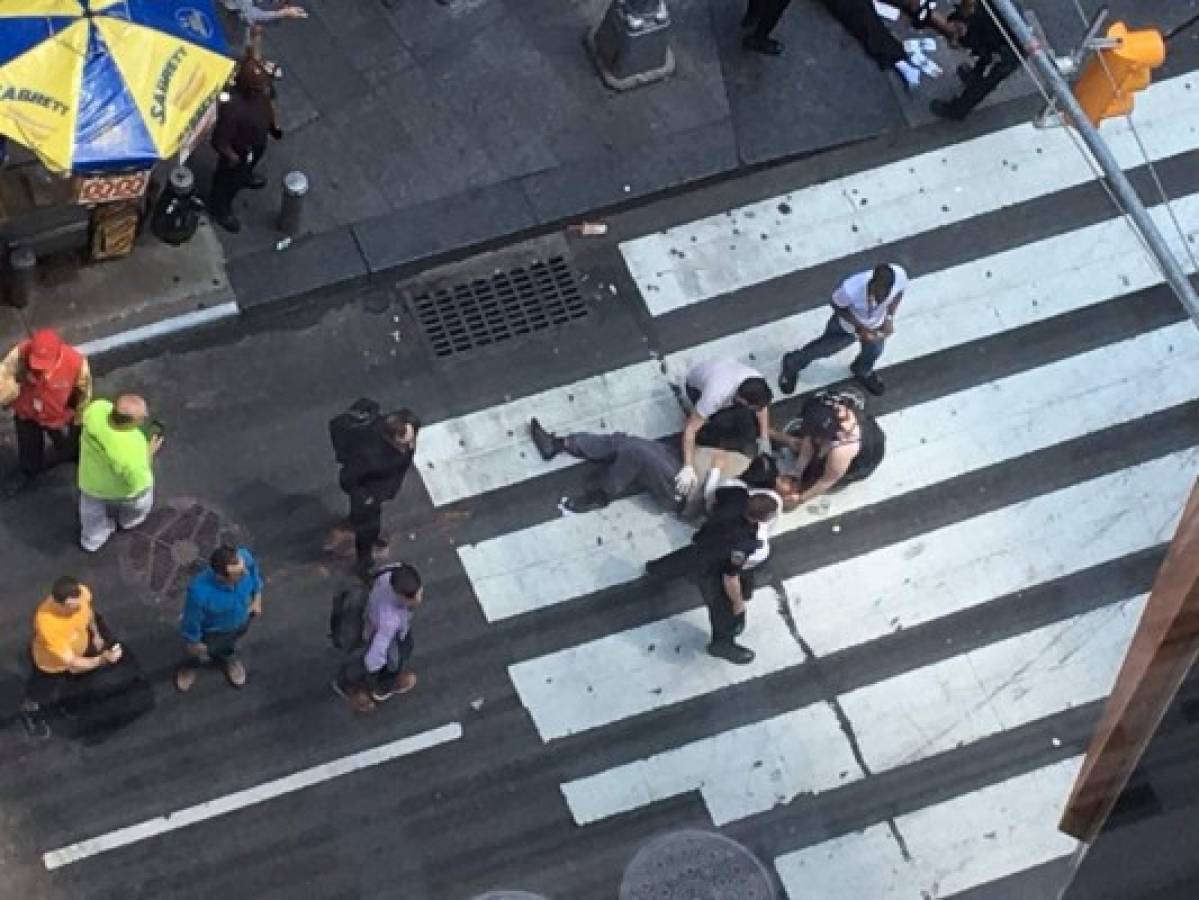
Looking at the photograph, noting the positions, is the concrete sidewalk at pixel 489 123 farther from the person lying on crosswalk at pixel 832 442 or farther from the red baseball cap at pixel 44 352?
the person lying on crosswalk at pixel 832 442

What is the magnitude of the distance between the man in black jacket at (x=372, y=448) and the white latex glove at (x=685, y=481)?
83.1 inches

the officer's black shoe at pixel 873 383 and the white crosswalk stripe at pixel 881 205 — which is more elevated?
the white crosswalk stripe at pixel 881 205

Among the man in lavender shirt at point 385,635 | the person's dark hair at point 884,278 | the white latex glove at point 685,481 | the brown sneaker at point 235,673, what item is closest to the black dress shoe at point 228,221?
the brown sneaker at point 235,673

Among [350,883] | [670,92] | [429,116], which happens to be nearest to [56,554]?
[350,883]

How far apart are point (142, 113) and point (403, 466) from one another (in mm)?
2860

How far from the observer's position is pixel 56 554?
48.5 ft

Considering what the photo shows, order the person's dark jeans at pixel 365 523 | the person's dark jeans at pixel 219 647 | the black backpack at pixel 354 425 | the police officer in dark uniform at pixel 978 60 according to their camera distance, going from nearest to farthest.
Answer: the person's dark jeans at pixel 219 647, the black backpack at pixel 354 425, the person's dark jeans at pixel 365 523, the police officer in dark uniform at pixel 978 60

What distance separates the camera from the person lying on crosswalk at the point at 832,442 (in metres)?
14.9

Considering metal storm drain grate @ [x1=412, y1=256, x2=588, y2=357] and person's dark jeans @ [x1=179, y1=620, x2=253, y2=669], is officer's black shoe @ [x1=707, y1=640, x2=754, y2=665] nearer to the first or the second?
metal storm drain grate @ [x1=412, y1=256, x2=588, y2=357]

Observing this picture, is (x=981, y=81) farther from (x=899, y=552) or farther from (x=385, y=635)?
(x=385, y=635)

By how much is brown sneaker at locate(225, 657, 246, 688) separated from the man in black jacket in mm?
1401

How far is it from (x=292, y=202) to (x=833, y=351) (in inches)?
165

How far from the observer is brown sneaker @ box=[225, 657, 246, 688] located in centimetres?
1439

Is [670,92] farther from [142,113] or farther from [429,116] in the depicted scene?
[142,113]
